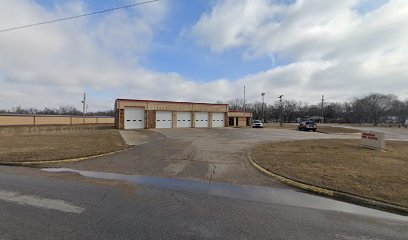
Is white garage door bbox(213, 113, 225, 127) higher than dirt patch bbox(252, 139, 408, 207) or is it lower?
higher

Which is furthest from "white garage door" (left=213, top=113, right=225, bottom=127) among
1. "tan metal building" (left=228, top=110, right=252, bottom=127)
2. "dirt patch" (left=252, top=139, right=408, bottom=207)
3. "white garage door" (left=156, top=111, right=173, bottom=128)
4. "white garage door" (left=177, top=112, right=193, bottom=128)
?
"dirt patch" (left=252, top=139, right=408, bottom=207)

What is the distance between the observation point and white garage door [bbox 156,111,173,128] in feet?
132

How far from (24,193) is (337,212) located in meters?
7.08

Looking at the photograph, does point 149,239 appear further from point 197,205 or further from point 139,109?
point 139,109

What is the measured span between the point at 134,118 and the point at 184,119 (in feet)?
27.0

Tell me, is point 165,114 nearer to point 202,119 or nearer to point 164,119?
point 164,119

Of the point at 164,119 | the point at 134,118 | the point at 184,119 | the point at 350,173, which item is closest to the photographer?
the point at 350,173

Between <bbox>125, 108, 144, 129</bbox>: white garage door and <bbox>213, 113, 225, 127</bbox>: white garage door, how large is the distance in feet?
45.4

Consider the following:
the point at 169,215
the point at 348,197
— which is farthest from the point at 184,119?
the point at 169,215

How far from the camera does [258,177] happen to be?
8859mm

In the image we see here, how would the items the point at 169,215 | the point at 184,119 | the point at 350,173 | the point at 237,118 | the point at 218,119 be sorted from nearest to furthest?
the point at 169,215, the point at 350,173, the point at 184,119, the point at 218,119, the point at 237,118

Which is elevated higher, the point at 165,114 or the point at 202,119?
the point at 165,114

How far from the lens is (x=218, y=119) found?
1893 inches

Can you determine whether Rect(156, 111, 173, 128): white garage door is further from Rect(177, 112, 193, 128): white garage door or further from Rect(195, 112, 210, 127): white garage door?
Rect(195, 112, 210, 127): white garage door
